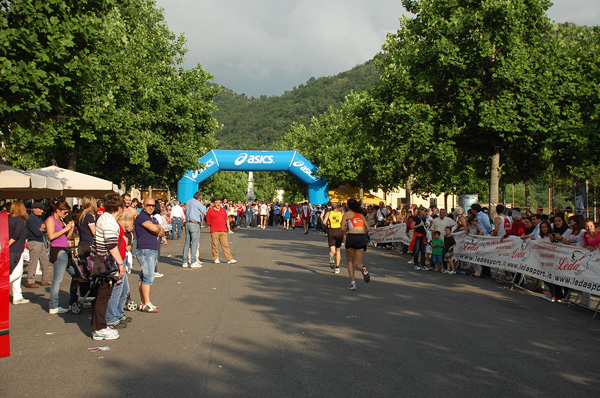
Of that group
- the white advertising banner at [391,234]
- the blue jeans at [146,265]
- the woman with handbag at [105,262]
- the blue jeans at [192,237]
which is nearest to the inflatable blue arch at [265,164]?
the white advertising banner at [391,234]

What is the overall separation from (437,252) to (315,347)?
364 inches

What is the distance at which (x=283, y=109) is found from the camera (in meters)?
168

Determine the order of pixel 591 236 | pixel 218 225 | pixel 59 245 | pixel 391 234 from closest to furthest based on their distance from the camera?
pixel 59 245 < pixel 591 236 < pixel 218 225 < pixel 391 234

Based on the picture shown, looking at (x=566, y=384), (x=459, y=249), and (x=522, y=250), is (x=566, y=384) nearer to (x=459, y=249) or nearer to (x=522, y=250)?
(x=522, y=250)

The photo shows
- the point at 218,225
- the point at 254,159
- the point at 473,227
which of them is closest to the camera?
the point at 473,227

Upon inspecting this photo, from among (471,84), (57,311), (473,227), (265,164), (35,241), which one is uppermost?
(471,84)

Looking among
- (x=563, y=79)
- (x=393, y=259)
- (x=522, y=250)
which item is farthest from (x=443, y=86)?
(x=522, y=250)

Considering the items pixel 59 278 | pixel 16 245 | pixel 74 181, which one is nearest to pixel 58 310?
pixel 59 278

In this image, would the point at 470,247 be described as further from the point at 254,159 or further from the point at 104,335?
the point at 254,159

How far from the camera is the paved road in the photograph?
5281 millimetres

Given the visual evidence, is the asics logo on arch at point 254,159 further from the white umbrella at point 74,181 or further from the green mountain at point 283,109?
the green mountain at point 283,109

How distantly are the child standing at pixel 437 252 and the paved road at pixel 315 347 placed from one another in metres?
3.79

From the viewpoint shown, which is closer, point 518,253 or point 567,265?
point 567,265

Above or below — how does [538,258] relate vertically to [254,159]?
below
